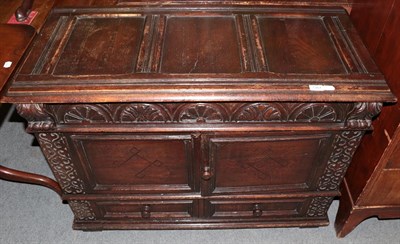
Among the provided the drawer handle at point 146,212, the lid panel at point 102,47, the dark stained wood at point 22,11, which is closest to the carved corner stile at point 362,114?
the lid panel at point 102,47

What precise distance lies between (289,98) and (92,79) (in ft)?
1.94

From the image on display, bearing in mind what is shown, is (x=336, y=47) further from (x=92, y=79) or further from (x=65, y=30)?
(x=65, y=30)

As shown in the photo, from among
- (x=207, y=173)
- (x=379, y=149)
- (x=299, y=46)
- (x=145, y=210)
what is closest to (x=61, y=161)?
(x=145, y=210)

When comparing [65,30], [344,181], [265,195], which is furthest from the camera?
[344,181]

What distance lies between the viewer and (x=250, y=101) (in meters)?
1.12

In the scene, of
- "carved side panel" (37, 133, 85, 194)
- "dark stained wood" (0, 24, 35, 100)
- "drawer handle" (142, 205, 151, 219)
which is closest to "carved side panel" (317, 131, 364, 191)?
"drawer handle" (142, 205, 151, 219)

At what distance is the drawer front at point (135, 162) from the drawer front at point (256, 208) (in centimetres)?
20

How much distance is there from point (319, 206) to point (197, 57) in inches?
33.8

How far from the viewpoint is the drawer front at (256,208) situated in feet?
5.13

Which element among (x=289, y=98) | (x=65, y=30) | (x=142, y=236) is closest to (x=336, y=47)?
(x=289, y=98)

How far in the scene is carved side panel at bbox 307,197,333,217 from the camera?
1.56 m

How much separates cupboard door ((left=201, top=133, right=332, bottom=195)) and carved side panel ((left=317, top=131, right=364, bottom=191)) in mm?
26

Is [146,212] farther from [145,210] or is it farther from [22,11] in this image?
[22,11]

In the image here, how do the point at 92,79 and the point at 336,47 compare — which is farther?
the point at 336,47
